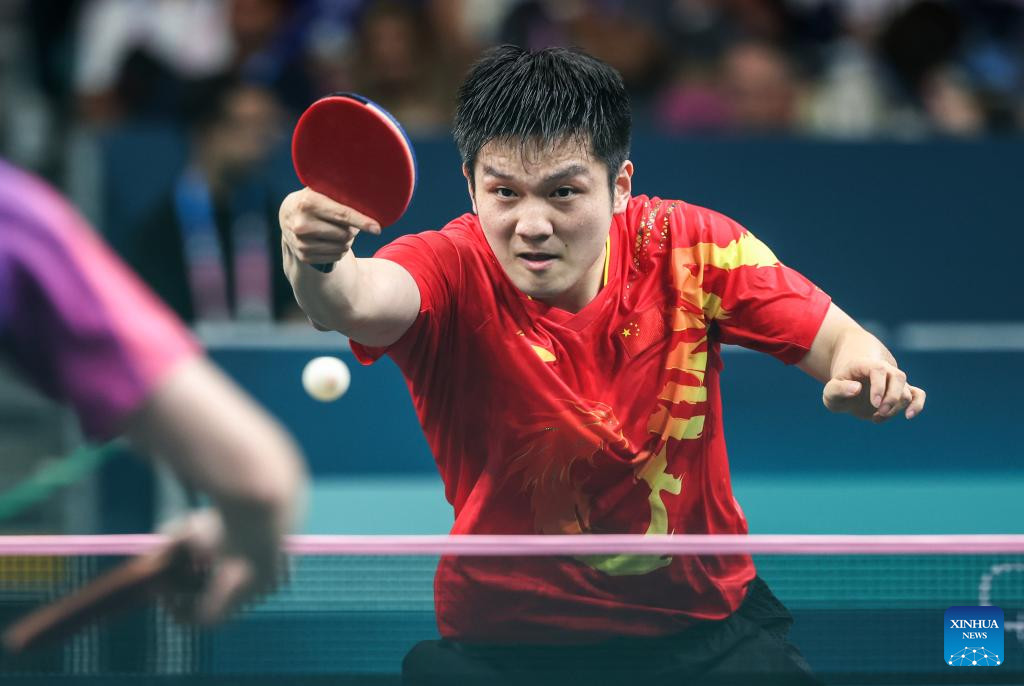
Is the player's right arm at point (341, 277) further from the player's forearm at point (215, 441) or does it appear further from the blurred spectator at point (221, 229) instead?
the blurred spectator at point (221, 229)

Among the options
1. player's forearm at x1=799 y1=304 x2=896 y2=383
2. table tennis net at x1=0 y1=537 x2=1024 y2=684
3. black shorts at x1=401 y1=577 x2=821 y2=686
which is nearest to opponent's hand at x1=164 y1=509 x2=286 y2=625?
table tennis net at x1=0 y1=537 x2=1024 y2=684

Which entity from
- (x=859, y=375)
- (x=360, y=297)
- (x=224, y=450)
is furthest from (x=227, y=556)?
(x=859, y=375)

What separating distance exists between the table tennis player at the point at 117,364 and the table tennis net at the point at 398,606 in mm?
906

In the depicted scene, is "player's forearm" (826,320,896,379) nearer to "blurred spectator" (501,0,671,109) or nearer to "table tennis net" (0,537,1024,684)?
"table tennis net" (0,537,1024,684)

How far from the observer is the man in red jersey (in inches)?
104

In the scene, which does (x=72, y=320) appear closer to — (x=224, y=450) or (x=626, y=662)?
(x=224, y=450)

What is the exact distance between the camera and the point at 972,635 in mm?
2385

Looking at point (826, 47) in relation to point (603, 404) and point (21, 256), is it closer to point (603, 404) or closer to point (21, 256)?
point (603, 404)

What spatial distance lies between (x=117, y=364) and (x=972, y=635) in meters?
1.59

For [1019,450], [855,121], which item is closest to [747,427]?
[1019,450]

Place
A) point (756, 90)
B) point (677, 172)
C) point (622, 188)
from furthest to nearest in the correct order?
A: point (756, 90), point (677, 172), point (622, 188)

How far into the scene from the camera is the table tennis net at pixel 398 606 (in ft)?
7.33

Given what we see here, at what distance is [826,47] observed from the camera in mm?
7328

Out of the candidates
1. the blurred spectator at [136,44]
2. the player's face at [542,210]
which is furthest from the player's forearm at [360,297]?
the blurred spectator at [136,44]
